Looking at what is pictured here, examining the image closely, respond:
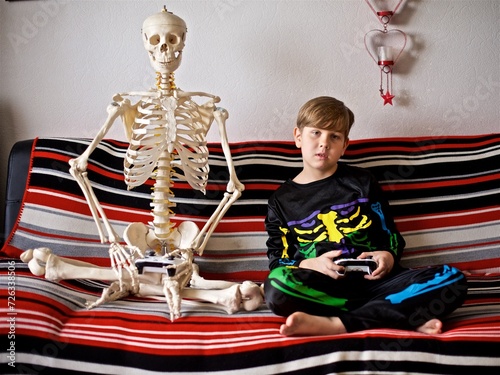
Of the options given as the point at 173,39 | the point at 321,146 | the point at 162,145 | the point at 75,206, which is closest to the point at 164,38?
the point at 173,39

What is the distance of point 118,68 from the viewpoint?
2281 mm

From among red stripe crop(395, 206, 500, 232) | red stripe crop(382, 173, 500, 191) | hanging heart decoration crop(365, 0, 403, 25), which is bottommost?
red stripe crop(395, 206, 500, 232)

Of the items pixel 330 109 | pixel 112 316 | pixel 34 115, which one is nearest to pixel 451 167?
pixel 330 109

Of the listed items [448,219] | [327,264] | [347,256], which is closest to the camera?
[327,264]

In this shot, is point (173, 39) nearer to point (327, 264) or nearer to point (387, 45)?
point (327, 264)

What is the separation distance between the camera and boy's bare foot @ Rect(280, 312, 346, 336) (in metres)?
1.35

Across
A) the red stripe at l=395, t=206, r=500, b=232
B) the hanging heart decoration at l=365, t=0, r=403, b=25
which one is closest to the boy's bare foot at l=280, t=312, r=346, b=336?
the red stripe at l=395, t=206, r=500, b=232

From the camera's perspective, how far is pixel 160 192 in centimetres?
170

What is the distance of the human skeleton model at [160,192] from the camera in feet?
5.34

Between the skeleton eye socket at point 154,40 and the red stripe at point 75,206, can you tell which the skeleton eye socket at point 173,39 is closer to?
the skeleton eye socket at point 154,40

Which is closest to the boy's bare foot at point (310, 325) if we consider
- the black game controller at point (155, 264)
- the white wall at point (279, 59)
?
the black game controller at point (155, 264)

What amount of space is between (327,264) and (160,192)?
1.79 feet

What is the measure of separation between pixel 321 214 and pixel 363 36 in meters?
0.86

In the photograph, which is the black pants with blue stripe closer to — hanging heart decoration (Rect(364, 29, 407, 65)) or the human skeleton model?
the human skeleton model
